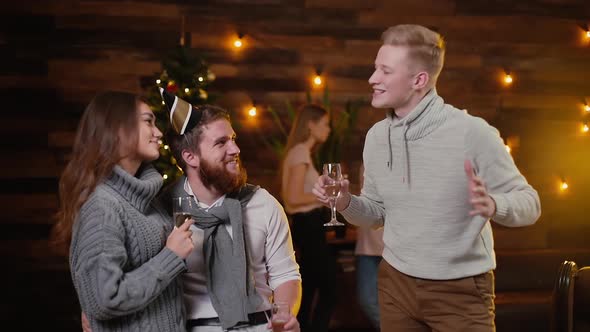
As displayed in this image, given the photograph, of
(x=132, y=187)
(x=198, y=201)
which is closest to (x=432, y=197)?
(x=198, y=201)

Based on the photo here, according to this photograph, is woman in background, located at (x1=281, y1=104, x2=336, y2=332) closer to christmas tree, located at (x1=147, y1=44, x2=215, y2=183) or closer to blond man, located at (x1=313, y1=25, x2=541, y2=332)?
christmas tree, located at (x1=147, y1=44, x2=215, y2=183)

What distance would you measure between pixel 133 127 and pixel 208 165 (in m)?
0.32

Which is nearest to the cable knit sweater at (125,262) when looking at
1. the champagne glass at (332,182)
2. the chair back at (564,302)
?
the champagne glass at (332,182)

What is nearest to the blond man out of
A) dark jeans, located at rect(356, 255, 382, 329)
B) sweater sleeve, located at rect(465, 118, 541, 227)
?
sweater sleeve, located at rect(465, 118, 541, 227)

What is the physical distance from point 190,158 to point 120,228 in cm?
47

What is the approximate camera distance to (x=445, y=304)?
7.09 ft

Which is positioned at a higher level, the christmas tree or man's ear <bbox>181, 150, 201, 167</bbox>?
the christmas tree

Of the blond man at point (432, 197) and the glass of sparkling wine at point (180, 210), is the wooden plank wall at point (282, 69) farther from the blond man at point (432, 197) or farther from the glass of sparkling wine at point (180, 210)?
the glass of sparkling wine at point (180, 210)

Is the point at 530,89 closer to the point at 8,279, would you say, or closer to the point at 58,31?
the point at 58,31

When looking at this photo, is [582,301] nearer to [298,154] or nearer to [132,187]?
[132,187]

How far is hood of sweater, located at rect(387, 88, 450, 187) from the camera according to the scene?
7.29 feet

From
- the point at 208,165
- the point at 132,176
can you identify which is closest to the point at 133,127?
the point at 132,176

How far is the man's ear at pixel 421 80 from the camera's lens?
2270 mm

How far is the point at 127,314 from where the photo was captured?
6.78 feet
